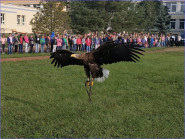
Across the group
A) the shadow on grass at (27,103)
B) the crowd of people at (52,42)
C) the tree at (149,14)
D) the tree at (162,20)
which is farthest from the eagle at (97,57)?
the tree at (149,14)

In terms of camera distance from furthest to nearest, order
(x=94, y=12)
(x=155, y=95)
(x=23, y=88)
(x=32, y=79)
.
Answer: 1. (x=94, y=12)
2. (x=32, y=79)
3. (x=23, y=88)
4. (x=155, y=95)

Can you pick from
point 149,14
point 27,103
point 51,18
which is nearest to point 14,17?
point 51,18

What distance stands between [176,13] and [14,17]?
34603mm

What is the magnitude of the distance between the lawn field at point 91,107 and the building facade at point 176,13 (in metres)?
46.6

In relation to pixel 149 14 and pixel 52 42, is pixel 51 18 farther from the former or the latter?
pixel 149 14

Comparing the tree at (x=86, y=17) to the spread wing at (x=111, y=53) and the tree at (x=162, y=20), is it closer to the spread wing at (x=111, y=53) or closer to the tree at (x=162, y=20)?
the tree at (x=162, y=20)

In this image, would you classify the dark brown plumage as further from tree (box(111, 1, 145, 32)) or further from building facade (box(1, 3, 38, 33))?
building facade (box(1, 3, 38, 33))

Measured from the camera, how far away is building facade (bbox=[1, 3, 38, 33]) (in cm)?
4116

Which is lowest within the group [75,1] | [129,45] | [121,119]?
[121,119]

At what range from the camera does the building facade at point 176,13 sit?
2109 inches

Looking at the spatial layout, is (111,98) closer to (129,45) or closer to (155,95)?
(155,95)

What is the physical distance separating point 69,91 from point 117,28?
3201 cm

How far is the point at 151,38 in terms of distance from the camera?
28266 millimetres

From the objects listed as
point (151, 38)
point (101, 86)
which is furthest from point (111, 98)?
point (151, 38)
